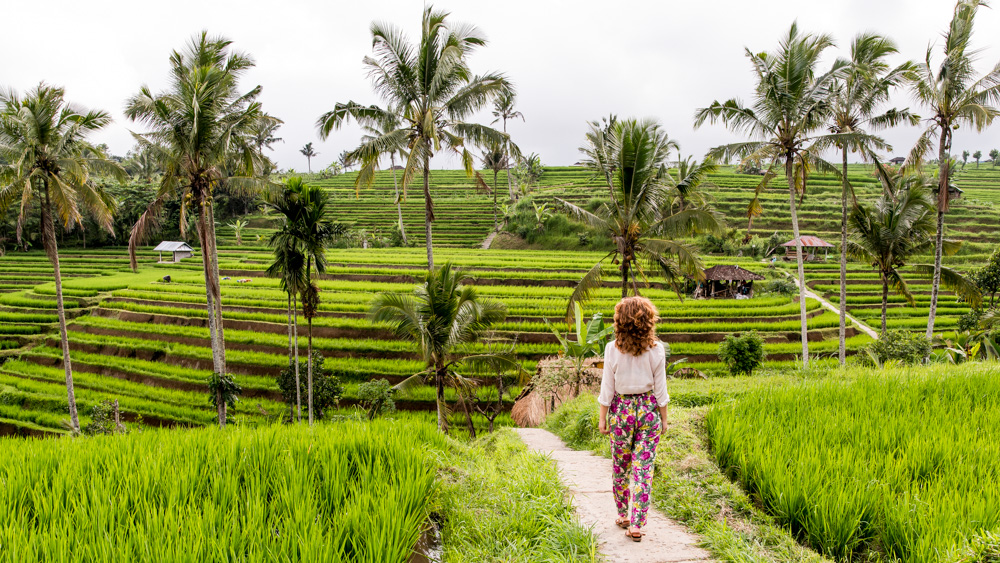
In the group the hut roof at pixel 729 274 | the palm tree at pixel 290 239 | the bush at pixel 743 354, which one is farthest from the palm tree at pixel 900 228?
the palm tree at pixel 290 239

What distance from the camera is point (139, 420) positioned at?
1559 centimetres

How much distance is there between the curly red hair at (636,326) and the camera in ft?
11.0

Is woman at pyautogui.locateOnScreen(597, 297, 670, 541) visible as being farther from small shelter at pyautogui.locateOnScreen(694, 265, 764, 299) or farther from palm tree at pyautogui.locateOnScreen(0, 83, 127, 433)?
small shelter at pyautogui.locateOnScreen(694, 265, 764, 299)

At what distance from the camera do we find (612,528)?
11.2ft

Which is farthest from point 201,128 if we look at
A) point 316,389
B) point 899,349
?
point 899,349

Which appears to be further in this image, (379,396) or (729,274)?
(729,274)

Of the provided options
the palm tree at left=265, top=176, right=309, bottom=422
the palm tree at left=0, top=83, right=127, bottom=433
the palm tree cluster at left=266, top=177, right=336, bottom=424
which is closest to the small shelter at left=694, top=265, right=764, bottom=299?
the palm tree cluster at left=266, top=177, right=336, bottom=424

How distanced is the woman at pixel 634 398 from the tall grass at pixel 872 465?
0.96 m

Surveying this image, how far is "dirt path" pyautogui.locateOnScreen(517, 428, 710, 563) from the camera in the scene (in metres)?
3.00

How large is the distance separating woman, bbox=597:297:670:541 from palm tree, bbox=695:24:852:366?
1334 cm

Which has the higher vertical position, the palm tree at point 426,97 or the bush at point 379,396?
the palm tree at point 426,97

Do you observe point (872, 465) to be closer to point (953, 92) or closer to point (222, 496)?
point (222, 496)

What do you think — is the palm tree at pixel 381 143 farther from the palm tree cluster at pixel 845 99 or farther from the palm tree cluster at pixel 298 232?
the palm tree cluster at pixel 845 99

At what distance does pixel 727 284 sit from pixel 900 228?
10.4 meters
